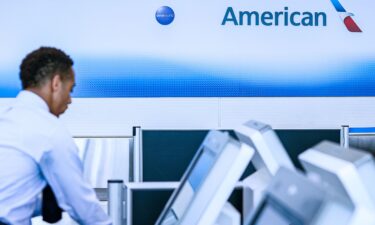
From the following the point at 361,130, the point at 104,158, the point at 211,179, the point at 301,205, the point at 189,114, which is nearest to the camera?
the point at 301,205

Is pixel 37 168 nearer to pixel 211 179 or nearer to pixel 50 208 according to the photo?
pixel 50 208

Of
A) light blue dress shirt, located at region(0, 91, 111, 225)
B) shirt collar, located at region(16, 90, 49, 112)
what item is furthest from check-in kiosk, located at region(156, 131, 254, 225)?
shirt collar, located at region(16, 90, 49, 112)

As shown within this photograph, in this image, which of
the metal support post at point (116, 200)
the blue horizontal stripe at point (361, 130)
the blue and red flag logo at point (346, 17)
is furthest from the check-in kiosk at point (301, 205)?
the blue and red flag logo at point (346, 17)

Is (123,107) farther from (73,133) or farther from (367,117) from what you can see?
(367,117)

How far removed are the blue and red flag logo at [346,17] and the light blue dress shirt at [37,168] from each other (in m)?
2.83

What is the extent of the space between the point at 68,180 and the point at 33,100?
35 centimetres

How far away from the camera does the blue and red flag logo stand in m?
4.71

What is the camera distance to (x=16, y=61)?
4480 mm

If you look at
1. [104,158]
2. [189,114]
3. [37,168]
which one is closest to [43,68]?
[37,168]

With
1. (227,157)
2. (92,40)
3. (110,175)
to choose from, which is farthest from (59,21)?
(227,157)

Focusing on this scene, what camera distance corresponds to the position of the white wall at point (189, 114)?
452 centimetres

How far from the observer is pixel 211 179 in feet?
5.25

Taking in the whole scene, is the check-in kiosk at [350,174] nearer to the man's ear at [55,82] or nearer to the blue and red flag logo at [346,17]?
the man's ear at [55,82]

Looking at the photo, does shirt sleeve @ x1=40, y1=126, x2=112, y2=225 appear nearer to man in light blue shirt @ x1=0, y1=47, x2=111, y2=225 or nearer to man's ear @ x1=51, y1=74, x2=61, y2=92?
man in light blue shirt @ x1=0, y1=47, x2=111, y2=225
